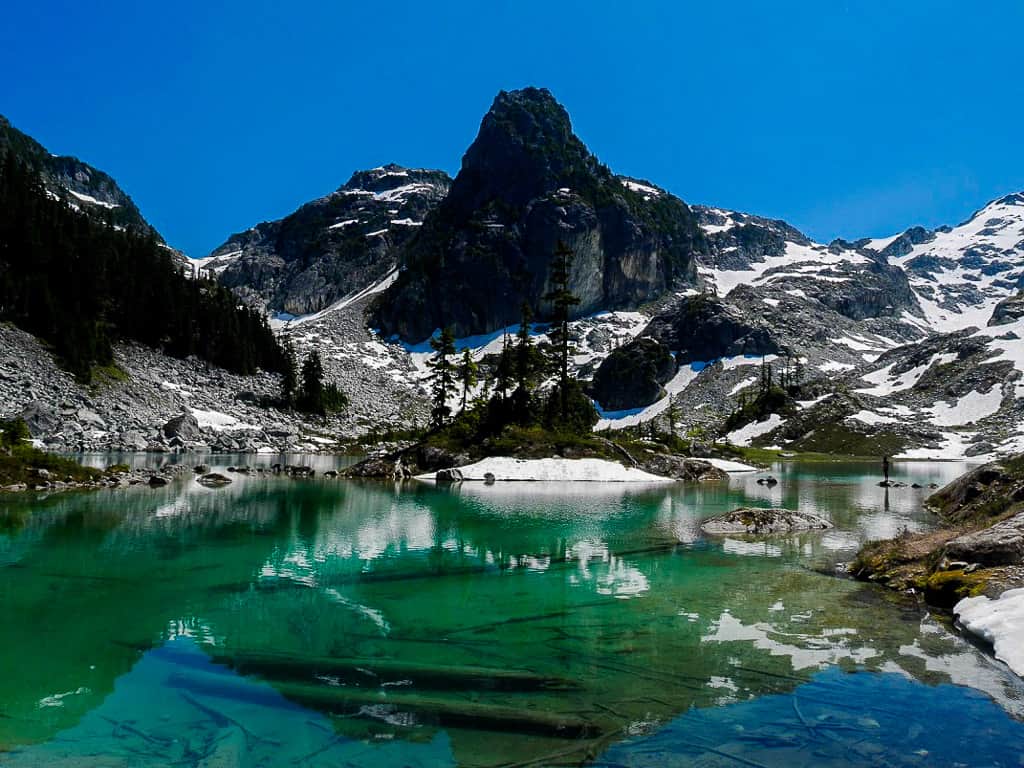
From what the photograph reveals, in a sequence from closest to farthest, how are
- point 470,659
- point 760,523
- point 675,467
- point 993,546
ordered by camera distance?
point 470,659 < point 993,546 < point 760,523 < point 675,467

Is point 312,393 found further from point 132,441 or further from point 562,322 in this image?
point 562,322

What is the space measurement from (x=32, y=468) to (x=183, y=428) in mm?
48060

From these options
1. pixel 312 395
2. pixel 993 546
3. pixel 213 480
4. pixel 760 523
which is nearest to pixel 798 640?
pixel 993 546

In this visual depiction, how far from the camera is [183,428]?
83.2 metres

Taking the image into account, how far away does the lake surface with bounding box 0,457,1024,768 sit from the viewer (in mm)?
7477

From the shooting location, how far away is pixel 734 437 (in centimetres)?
16762

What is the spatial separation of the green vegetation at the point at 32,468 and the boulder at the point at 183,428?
40.1 meters

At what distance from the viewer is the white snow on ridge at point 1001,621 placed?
1059 cm

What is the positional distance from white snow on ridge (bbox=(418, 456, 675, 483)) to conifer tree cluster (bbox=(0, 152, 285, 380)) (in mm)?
57766

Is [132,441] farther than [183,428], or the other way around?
[183,428]

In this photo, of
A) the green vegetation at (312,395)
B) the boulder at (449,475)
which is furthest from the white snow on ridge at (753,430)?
the boulder at (449,475)

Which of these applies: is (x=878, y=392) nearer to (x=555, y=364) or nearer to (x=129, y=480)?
(x=555, y=364)

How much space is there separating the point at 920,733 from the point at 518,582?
10405 mm

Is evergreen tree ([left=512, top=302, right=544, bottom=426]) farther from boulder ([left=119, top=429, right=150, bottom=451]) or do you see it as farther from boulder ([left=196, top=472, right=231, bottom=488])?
boulder ([left=119, top=429, right=150, bottom=451])
